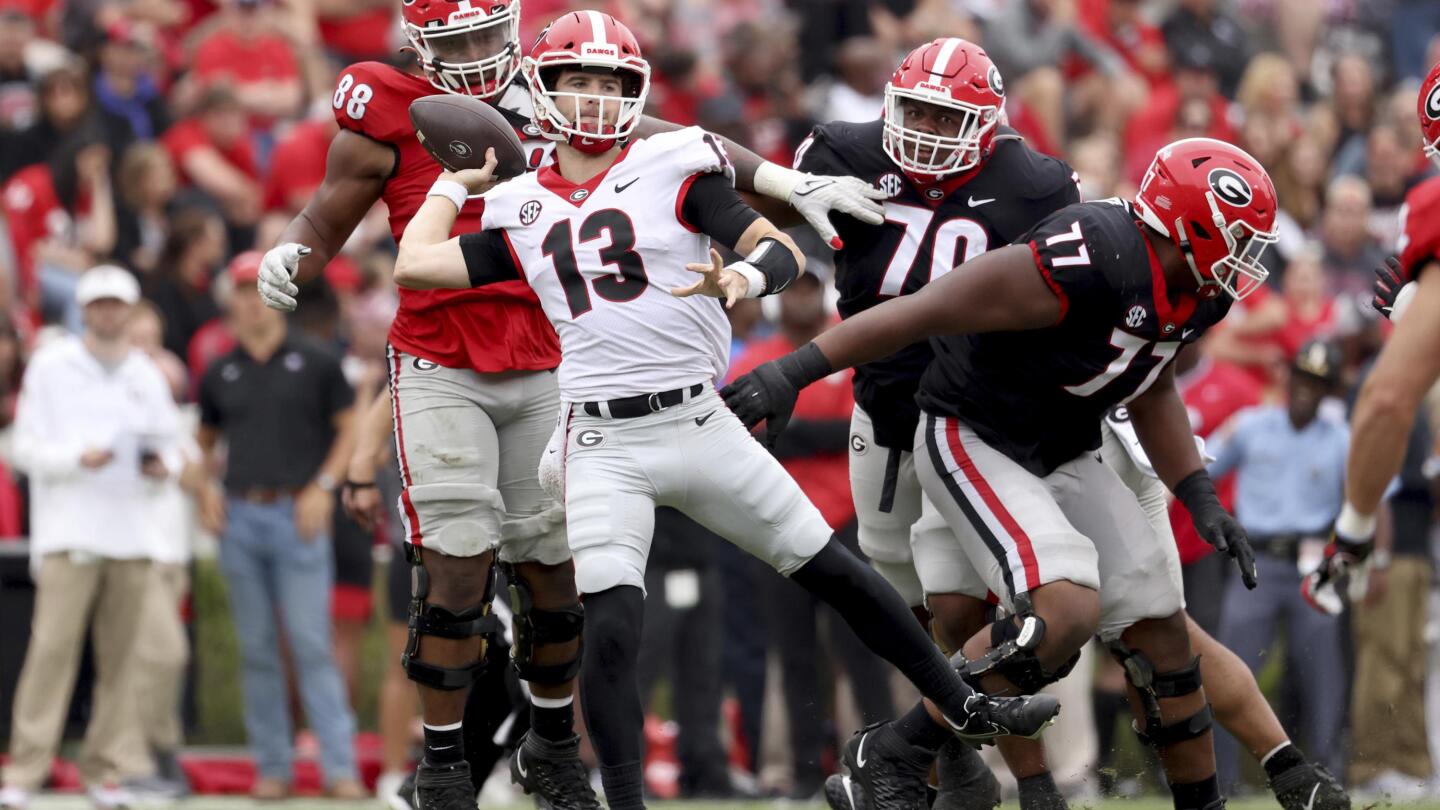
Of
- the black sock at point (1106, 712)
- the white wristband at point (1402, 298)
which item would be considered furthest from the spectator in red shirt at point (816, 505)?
the white wristband at point (1402, 298)

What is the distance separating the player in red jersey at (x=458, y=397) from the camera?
660cm

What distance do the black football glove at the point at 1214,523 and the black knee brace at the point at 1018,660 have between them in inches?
24.8

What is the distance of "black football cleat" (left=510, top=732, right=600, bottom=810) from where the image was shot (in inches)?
267

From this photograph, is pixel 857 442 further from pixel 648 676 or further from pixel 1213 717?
pixel 648 676

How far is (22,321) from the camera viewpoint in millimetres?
11555

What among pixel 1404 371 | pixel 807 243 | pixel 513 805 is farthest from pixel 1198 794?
pixel 807 243

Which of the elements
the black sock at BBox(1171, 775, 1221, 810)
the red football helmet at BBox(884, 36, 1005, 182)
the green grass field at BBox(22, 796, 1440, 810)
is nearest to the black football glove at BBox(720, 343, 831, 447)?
the red football helmet at BBox(884, 36, 1005, 182)

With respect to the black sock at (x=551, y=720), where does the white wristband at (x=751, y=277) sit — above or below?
above

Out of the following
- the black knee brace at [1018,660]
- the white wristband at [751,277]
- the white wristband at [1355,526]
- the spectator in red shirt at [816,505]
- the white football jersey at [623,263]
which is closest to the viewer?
the white wristband at [751,277]

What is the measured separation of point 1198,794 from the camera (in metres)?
6.37

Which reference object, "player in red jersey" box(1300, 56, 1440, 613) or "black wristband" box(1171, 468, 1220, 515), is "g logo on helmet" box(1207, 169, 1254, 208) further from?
"black wristband" box(1171, 468, 1220, 515)

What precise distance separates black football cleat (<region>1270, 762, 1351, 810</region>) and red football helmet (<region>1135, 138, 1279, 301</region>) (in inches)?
63.2

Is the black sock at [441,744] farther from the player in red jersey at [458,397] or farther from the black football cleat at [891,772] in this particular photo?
the black football cleat at [891,772]

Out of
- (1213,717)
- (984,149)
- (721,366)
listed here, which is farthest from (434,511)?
(1213,717)
